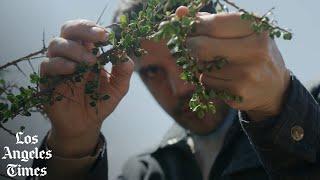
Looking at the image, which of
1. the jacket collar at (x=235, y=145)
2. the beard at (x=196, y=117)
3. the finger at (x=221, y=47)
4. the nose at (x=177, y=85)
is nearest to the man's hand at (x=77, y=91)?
the finger at (x=221, y=47)

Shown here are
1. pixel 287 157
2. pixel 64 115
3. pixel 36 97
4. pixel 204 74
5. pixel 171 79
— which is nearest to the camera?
pixel 204 74

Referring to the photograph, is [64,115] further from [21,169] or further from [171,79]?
[171,79]

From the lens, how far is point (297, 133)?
1.23 metres

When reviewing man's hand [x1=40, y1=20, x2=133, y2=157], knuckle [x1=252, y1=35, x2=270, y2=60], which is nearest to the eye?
man's hand [x1=40, y1=20, x2=133, y2=157]

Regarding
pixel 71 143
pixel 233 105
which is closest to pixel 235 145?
pixel 71 143

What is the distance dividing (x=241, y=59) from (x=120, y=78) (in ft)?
1.71

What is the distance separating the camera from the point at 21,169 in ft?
4.96

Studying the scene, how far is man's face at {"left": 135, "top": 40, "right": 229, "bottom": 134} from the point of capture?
2.66 metres

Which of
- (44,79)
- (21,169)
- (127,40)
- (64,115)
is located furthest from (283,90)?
(21,169)

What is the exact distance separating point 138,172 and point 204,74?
1.91 m

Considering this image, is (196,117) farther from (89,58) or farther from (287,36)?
(287,36)

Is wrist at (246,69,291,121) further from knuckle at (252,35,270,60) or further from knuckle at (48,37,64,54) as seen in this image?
knuckle at (48,37,64,54)

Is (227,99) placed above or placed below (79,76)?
below

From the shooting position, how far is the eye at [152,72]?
2.89 meters
